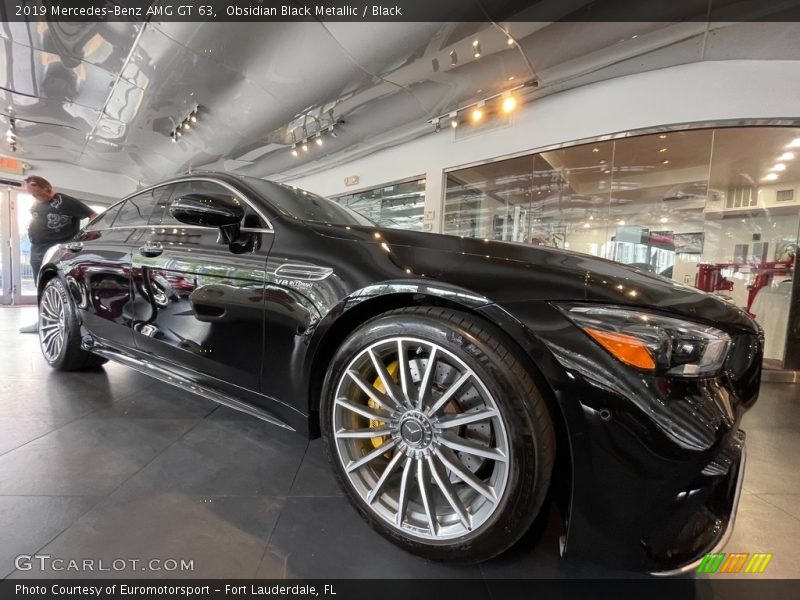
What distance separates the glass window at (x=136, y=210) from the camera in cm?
217

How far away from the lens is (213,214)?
1.44m

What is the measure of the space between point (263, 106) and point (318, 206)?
3.50 meters

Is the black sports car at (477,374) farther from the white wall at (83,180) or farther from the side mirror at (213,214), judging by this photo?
the white wall at (83,180)

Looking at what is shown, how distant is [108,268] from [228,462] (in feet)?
4.59

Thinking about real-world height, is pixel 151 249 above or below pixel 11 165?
below

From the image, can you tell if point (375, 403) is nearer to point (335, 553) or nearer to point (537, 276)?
point (335, 553)

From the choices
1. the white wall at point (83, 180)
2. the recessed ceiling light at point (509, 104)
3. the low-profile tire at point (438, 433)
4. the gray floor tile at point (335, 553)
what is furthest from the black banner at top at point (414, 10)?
the white wall at point (83, 180)

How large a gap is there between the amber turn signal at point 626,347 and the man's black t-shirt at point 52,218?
5.29 m

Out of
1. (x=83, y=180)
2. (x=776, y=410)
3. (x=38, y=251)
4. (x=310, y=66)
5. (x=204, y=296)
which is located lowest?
(x=776, y=410)

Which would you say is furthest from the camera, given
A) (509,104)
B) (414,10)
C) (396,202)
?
(396,202)

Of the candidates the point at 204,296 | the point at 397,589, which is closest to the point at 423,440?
the point at 397,589

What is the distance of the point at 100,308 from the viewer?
7.18 feet

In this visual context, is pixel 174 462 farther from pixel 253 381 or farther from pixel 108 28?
pixel 108 28

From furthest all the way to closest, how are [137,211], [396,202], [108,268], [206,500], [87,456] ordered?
[396,202] < [137,211] < [108,268] < [87,456] < [206,500]
